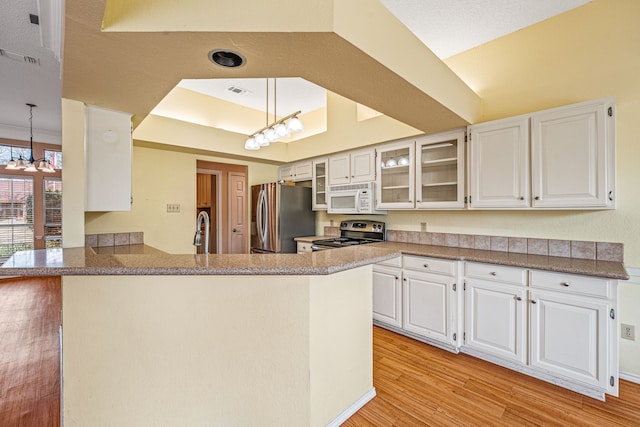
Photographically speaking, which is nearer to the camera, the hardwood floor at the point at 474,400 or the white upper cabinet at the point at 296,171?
the hardwood floor at the point at 474,400

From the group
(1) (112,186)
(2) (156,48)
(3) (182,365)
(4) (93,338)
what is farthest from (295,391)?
(1) (112,186)

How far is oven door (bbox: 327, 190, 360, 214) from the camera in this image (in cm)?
370

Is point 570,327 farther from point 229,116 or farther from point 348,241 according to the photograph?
point 229,116

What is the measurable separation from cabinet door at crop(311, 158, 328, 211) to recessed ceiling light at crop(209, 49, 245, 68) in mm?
2685

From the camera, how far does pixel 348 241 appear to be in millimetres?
3820

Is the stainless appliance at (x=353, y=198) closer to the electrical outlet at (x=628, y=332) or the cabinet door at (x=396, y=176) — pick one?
the cabinet door at (x=396, y=176)

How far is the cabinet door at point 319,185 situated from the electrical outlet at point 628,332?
3.25m

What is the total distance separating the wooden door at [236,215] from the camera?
549cm

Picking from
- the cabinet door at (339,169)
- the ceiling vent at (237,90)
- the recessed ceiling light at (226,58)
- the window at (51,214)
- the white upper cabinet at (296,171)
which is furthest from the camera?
the window at (51,214)

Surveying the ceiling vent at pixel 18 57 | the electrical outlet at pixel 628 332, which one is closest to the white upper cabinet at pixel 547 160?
the electrical outlet at pixel 628 332

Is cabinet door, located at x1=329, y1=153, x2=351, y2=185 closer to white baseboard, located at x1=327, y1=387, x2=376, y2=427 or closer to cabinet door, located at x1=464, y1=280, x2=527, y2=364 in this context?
cabinet door, located at x1=464, y1=280, x2=527, y2=364

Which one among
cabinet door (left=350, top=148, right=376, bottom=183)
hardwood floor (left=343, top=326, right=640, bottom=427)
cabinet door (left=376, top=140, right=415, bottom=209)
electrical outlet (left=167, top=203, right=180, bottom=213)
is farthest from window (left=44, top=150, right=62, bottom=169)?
hardwood floor (left=343, top=326, right=640, bottom=427)

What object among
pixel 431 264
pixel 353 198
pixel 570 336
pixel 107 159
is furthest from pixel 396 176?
pixel 107 159

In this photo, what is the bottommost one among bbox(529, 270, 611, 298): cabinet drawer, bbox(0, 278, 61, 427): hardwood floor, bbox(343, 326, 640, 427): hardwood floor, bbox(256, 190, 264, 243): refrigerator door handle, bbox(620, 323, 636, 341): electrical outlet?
bbox(343, 326, 640, 427): hardwood floor
